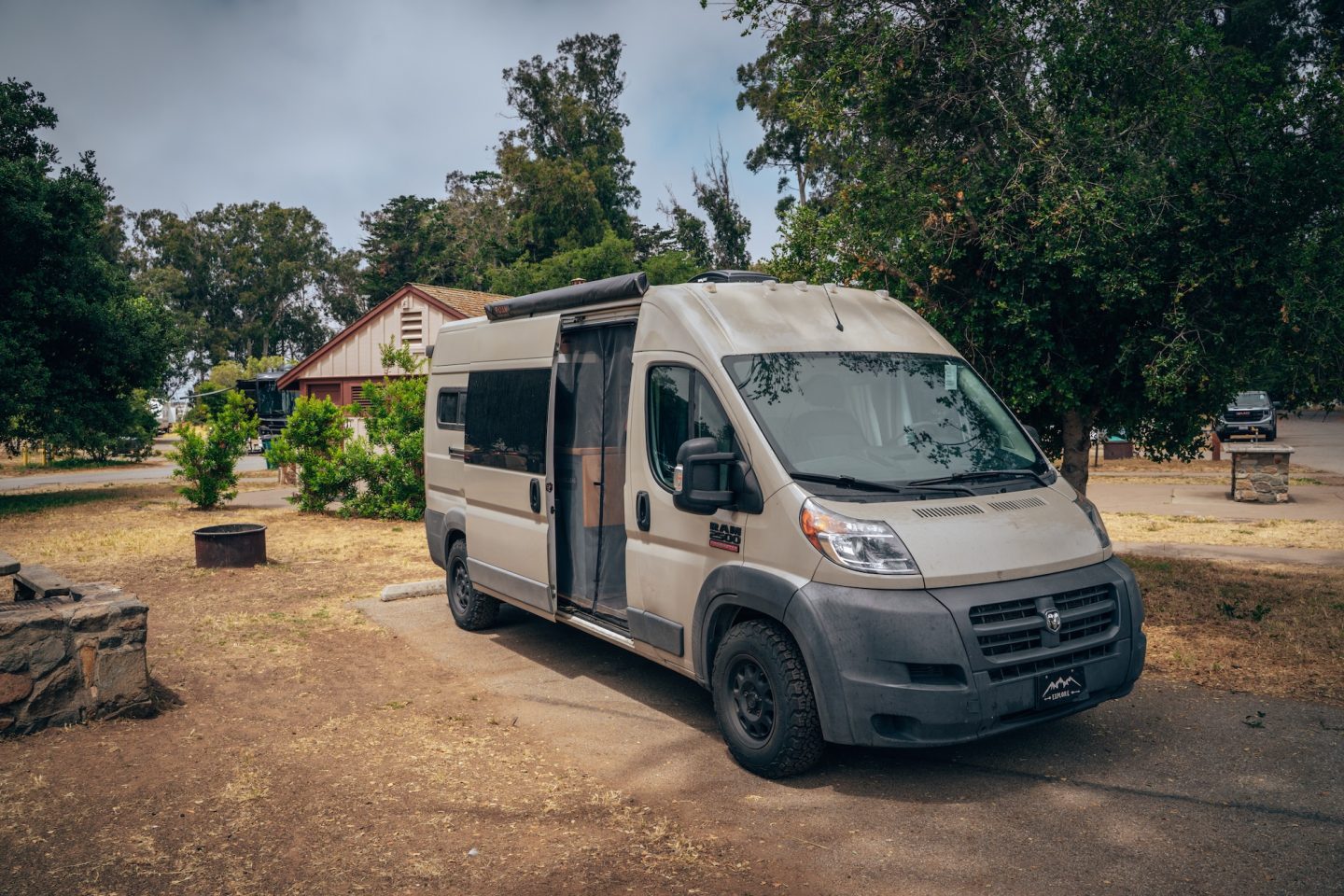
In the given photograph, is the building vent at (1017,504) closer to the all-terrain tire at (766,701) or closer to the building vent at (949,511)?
the building vent at (949,511)

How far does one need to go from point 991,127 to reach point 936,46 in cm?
91

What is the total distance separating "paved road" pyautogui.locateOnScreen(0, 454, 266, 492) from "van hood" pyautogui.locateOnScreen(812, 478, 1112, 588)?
20.5 m

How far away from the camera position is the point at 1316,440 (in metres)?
32.1

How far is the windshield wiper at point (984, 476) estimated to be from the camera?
16.9ft

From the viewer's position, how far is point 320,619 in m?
8.88

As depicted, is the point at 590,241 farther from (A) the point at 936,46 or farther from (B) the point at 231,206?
(B) the point at 231,206

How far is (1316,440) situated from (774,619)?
1340 inches

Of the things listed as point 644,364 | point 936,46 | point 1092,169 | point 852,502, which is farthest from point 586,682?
point 936,46

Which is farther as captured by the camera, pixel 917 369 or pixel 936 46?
pixel 936 46

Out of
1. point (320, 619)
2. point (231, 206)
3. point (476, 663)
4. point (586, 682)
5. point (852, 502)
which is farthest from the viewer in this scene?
point (231, 206)

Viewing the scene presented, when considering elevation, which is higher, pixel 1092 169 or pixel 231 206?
pixel 231 206

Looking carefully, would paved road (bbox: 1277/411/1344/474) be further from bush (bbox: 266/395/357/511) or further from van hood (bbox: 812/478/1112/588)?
bush (bbox: 266/395/357/511)

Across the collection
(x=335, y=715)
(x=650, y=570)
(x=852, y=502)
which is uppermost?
(x=852, y=502)

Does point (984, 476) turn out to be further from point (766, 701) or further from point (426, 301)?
point (426, 301)
